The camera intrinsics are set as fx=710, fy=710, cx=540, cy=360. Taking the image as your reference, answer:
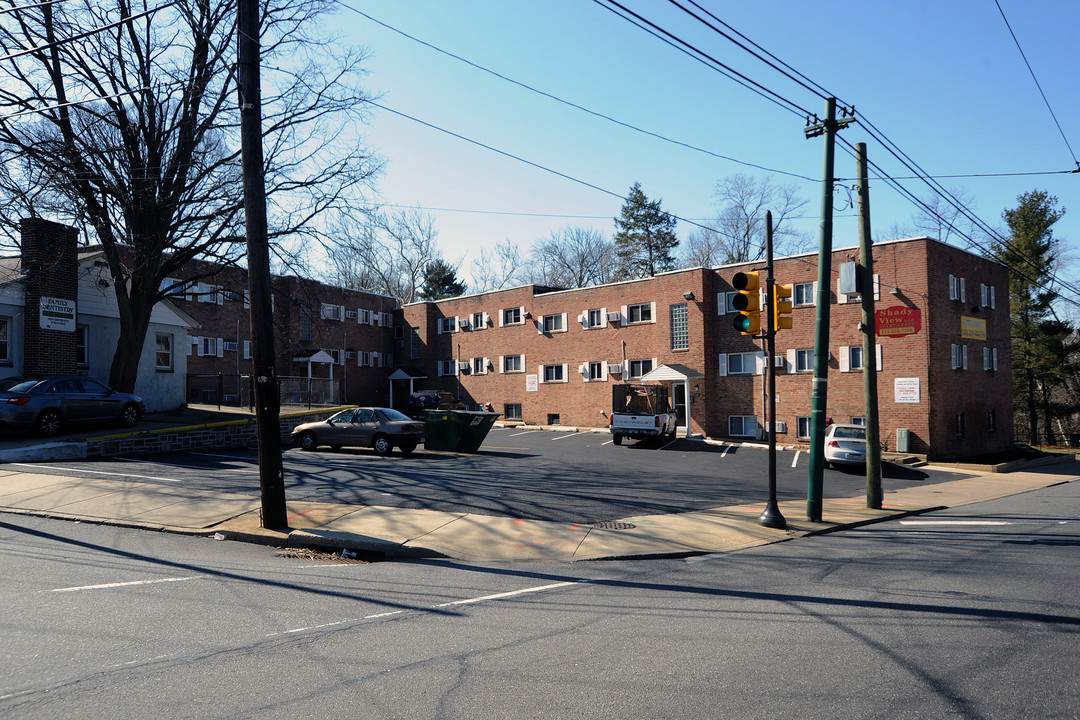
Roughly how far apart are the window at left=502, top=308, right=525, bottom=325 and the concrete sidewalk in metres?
29.3

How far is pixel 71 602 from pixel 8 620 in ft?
2.06

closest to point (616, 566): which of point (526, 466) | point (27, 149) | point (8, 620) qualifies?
point (8, 620)

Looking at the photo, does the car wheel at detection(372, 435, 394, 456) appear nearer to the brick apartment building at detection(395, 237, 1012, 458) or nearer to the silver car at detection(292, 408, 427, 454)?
the silver car at detection(292, 408, 427, 454)

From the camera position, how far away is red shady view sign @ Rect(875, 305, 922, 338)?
84.6 feet

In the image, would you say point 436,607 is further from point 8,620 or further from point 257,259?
point 257,259

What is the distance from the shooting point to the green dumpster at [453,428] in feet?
74.8

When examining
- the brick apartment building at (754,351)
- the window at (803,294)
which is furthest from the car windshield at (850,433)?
the window at (803,294)

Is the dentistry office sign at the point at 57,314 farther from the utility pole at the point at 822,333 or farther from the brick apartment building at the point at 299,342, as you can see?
the utility pole at the point at 822,333

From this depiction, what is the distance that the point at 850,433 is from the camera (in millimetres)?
23766

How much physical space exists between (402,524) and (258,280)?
426 cm

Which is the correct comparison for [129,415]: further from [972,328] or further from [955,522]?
[972,328]

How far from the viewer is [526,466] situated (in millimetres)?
19859

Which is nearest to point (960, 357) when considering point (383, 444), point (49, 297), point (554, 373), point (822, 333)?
point (554, 373)

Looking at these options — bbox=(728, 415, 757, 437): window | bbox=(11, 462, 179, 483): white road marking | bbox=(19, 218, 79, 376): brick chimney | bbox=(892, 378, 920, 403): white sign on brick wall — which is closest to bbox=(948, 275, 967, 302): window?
bbox=(892, 378, 920, 403): white sign on brick wall
